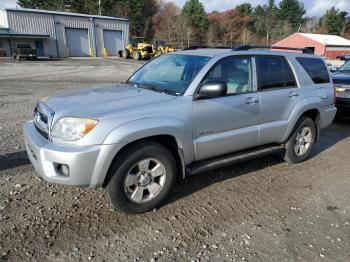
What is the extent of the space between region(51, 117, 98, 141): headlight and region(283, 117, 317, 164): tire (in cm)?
328

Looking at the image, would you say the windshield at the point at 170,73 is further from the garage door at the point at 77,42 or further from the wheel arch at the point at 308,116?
the garage door at the point at 77,42

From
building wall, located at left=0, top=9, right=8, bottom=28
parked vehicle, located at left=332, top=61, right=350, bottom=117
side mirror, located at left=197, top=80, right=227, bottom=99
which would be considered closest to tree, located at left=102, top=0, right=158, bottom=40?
building wall, located at left=0, top=9, right=8, bottom=28

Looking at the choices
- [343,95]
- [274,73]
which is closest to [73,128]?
[274,73]

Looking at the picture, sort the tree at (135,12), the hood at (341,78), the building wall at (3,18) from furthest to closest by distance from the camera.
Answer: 1. the tree at (135,12)
2. the building wall at (3,18)
3. the hood at (341,78)

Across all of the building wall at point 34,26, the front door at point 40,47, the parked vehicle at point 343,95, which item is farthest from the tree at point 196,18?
the parked vehicle at point 343,95

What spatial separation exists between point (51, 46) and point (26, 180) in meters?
41.7

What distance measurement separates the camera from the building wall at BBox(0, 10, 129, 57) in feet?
131

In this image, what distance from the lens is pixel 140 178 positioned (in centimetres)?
362

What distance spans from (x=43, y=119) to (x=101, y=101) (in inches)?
26.8

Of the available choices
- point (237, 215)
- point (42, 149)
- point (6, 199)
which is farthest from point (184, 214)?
point (6, 199)

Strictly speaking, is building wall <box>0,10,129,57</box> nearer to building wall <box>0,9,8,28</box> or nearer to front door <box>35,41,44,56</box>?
front door <box>35,41,44,56</box>

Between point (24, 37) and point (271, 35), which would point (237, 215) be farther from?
point (271, 35)

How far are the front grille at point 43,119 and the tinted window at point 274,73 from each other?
2.79 meters

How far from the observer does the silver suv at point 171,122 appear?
10.6 feet
